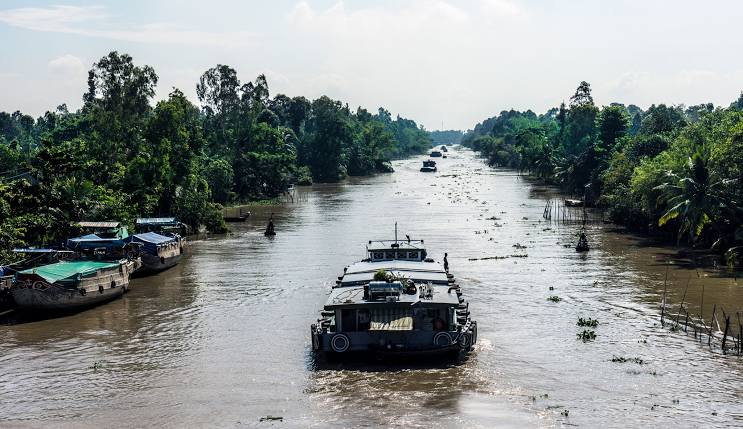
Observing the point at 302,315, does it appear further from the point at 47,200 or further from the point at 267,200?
the point at 267,200

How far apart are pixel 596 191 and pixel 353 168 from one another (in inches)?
3187

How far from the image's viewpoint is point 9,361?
32844 mm

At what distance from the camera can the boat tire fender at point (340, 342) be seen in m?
30.4

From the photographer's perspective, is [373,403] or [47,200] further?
[47,200]

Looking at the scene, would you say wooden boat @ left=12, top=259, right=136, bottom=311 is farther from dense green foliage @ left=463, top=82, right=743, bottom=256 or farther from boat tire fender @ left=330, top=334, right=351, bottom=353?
dense green foliage @ left=463, top=82, right=743, bottom=256

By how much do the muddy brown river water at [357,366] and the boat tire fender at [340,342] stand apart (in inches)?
35.8

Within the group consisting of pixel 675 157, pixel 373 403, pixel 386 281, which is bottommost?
pixel 373 403

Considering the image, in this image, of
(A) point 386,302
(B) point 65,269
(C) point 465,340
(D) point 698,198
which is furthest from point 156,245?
(D) point 698,198

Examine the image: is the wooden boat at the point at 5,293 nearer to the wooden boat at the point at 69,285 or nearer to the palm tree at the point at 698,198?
the wooden boat at the point at 69,285

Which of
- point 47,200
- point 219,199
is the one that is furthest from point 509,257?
point 219,199

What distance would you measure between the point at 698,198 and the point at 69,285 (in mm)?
40731

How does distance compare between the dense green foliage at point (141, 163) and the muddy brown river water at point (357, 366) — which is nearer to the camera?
the muddy brown river water at point (357, 366)

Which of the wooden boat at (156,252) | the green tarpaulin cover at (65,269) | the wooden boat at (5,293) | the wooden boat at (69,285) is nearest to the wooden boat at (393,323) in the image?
the wooden boat at (69,285)

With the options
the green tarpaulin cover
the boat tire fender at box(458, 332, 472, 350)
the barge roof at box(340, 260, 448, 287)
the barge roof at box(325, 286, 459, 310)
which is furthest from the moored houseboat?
the boat tire fender at box(458, 332, 472, 350)
